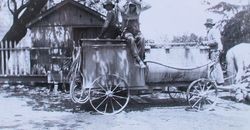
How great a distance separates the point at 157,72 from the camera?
18.5 feet

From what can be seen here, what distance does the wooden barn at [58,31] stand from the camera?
9.39 meters

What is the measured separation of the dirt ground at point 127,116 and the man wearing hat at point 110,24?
3.38 feet

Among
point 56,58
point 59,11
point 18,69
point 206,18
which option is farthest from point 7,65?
point 206,18

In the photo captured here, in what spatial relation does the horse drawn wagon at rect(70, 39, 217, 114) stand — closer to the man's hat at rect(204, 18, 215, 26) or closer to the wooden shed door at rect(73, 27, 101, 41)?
the man's hat at rect(204, 18, 215, 26)

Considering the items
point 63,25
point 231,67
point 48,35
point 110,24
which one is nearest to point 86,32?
point 63,25

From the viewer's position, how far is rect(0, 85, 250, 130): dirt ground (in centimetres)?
461

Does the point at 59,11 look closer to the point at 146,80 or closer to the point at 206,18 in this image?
the point at 146,80

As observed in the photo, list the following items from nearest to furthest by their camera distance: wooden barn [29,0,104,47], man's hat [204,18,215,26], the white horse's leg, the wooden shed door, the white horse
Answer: man's hat [204,18,215,26], the white horse, the white horse's leg, wooden barn [29,0,104,47], the wooden shed door

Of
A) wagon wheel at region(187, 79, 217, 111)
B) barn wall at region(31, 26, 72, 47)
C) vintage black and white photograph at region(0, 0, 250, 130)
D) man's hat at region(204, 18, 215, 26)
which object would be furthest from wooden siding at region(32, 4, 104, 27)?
man's hat at region(204, 18, 215, 26)

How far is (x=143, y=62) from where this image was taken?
18.2ft

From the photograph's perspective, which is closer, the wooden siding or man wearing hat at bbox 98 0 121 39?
man wearing hat at bbox 98 0 121 39

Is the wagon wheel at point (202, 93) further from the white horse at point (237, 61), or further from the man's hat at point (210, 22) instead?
the man's hat at point (210, 22)

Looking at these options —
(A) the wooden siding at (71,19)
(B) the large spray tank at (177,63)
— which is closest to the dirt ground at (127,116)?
(B) the large spray tank at (177,63)

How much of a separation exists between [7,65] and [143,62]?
402cm
